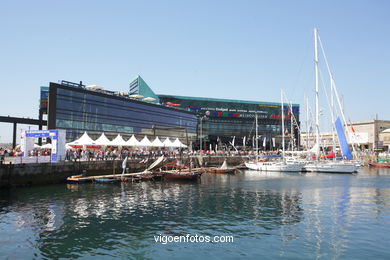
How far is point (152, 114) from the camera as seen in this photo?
110 m

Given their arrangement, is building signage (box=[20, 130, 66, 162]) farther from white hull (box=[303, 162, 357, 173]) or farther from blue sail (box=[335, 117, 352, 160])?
blue sail (box=[335, 117, 352, 160])

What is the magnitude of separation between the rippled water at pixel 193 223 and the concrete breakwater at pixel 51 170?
380 centimetres

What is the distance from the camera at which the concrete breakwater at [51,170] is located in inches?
1564

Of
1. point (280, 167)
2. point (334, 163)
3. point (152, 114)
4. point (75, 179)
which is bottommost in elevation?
point (75, 179)

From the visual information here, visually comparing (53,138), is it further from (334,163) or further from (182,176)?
(334,163)

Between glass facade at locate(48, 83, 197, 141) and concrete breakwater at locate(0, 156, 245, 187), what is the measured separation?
17384 millimetres

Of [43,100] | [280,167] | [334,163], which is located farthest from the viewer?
[43,100]

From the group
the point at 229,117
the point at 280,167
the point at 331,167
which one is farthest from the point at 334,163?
the point at 229,117

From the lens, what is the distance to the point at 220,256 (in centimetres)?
1630

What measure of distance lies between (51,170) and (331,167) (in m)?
54.3

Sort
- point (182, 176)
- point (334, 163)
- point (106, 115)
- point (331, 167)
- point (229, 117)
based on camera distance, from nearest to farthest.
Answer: point (182, 176) < point (331, 167) < point (334, 163) < point (106, 115) < point (229, 117)

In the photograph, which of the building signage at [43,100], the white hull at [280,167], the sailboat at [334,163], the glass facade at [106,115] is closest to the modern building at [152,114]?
the glass facade at [106,115]

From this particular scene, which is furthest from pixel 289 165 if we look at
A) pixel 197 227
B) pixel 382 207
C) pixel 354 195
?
pixel 197 227

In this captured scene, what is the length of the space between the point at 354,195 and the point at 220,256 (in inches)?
1027
